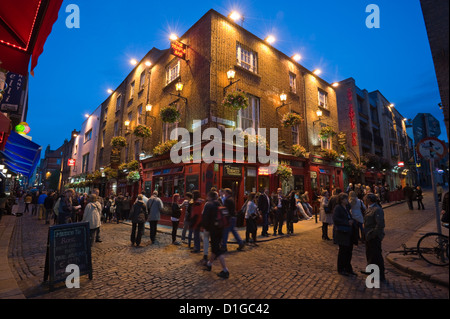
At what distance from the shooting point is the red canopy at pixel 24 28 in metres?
3.55

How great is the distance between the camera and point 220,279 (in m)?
4.76

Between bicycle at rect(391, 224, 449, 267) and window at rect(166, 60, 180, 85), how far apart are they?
14768 mm

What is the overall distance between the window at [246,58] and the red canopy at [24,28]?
11.7 meters

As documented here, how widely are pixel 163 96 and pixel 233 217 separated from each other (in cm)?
1192

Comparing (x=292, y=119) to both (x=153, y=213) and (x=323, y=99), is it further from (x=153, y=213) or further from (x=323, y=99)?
(x=153, y=213)

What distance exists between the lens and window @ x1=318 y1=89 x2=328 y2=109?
65.8 feet

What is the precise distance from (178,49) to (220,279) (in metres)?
13.4

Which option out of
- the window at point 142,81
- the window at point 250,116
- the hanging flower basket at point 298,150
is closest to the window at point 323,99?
the hanging flower basket at point 298,150

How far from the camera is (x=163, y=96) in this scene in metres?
16.2

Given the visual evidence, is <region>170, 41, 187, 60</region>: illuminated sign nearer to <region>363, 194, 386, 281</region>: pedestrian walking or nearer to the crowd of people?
the crowd of people

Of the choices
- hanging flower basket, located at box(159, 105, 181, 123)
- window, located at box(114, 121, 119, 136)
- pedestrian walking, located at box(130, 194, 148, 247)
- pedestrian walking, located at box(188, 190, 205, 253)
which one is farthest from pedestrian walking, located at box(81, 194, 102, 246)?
window, located at box(114, 121, 119, 136)
